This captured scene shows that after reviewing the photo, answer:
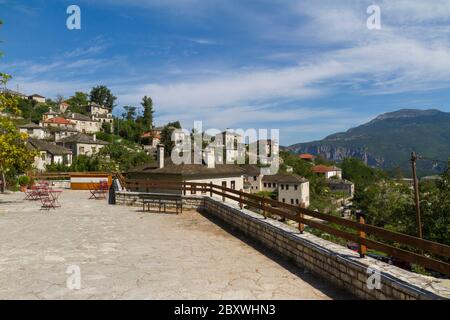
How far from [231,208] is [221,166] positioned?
2435 cm

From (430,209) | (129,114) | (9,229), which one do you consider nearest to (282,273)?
(9,229)

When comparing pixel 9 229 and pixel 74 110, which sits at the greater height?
pixel 74 110

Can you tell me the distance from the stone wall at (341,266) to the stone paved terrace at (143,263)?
10.6 inches

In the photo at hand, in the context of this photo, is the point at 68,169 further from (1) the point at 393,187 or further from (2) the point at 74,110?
(2) the point at 74,110

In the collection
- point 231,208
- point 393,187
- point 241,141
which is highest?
point 241,141

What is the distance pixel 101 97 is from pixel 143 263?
434ft

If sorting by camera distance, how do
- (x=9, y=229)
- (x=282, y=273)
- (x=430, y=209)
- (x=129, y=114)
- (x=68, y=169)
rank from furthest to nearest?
(x=129, y=114) → (x=68, y=169) → (x=430, y=209) → (x=9, y=229) → (x=282, y=273)

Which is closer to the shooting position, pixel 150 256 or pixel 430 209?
pixel 150 256

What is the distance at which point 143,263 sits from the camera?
298 inches

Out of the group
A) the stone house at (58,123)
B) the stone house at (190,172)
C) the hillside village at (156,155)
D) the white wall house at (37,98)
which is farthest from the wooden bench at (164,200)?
the white wall house at (37,98)

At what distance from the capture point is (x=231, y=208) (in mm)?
12148

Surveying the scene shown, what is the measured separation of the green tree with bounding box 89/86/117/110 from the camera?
129m

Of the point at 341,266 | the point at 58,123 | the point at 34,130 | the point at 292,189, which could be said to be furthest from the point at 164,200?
the point at 58,123
